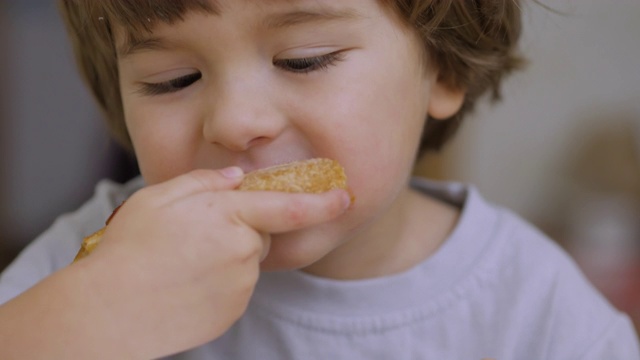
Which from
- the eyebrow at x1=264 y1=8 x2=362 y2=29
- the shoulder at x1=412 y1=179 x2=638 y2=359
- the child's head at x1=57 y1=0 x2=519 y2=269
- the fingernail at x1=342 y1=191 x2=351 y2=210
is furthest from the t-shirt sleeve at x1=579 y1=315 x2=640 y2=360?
the eyebrow at x1=264 y1=8 x2=362 y2=29

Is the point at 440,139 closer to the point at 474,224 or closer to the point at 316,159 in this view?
the point at 474,224

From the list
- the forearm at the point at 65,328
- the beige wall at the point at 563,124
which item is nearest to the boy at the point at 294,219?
the forearm at the point at 65,328

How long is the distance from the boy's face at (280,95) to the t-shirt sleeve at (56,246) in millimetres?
247

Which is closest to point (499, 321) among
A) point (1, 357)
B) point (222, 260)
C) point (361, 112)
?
point (361, 112)

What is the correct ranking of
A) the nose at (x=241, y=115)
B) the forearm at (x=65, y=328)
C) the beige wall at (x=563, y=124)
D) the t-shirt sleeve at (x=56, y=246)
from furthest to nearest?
the beige wall at (x=563, y=124), the t-shirt sleeve at (x=56, y=246), the nose at (x=241, y=115), the forearm at (x=65, y=328)

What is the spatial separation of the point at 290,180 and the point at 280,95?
0.33 feet

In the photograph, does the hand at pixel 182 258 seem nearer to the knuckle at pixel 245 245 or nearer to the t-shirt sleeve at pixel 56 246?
the knuckle at pixel 245 245

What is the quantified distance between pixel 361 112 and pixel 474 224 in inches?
A: 15.6

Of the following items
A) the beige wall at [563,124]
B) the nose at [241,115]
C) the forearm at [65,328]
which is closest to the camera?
the forearm at [65,328]

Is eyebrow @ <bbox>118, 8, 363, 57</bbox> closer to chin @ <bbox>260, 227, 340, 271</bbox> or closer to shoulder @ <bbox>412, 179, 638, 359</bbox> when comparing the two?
chin @ <bbox>260, 227, 340, 271</bbox>

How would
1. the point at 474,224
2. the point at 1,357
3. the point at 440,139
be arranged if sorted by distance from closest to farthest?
1. the point at 1,357
2. the point at 474,224
3. the point at 440,139

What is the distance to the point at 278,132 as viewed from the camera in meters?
0.84

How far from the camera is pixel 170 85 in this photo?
0.89 meters

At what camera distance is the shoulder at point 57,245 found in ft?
3.42
